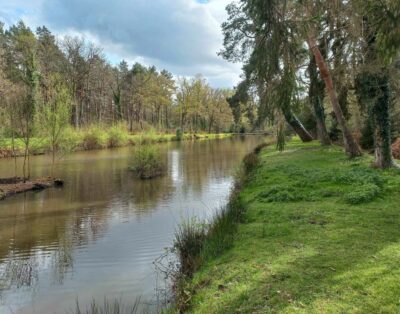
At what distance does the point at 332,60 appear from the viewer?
46.5ft

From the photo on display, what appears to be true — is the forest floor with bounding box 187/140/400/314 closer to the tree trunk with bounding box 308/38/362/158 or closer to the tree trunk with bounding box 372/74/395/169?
the tree trunk with bounding box 372/74/395/169

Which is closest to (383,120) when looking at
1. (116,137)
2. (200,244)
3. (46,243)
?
(200,244)

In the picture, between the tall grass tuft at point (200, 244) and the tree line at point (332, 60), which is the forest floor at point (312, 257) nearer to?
the tall grass tuft at point (200, 244)

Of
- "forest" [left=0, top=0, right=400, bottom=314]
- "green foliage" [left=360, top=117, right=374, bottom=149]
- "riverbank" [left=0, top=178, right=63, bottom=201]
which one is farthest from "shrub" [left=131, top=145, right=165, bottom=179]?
"green foliage" [left=360, top=117, right=374, bottom=149]

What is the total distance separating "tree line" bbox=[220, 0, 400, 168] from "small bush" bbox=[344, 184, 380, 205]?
7.03 ft

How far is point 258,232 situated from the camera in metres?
6.30

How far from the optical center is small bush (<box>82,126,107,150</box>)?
3750 cm

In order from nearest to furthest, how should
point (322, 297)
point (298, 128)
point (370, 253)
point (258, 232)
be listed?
point (322, 297) → point (370, 253) → point (258, 232) → point (298, 128)

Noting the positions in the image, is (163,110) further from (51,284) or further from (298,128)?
(51,284)

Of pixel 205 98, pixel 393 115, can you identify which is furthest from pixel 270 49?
pixel 205 98

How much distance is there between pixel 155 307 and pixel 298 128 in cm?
2358

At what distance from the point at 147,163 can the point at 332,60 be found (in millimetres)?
10226

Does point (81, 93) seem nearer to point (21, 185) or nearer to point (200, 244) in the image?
point (21, 185)

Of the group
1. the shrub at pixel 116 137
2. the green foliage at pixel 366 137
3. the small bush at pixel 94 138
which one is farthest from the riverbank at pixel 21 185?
the shrub at pixel 116 137
